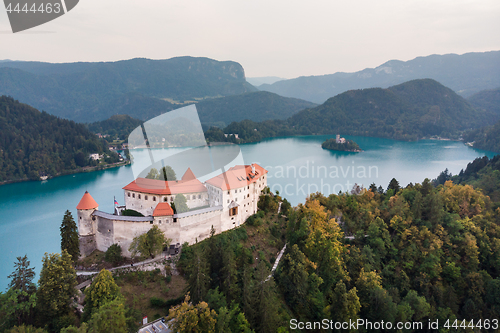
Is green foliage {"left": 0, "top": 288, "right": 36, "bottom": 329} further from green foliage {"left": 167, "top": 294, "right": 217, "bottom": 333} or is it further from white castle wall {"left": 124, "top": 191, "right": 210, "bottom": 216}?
white castle wall {"left": 124, "top": 191, "right": 210, "bottom": 216}

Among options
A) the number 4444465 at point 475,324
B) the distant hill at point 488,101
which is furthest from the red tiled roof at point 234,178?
the distant hill at point 488,101

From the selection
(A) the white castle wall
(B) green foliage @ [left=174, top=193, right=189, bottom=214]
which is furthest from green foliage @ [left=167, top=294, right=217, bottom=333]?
(A) the white castle wall

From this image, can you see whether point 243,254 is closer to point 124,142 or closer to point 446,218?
point 446,218

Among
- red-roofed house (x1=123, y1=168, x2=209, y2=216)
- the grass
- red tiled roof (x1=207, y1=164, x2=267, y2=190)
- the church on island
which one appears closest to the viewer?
the grass

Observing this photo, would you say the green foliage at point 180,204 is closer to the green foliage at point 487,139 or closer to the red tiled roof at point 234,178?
the red tiled roof at point 234,178

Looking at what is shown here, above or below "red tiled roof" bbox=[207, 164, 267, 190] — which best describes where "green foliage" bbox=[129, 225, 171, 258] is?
below

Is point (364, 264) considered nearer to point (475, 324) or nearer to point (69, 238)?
point (475, 324)
